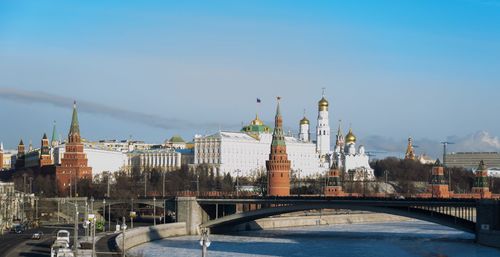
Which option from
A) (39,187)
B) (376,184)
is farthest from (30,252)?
(376,184)

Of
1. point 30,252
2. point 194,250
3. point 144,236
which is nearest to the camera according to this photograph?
point 30,252

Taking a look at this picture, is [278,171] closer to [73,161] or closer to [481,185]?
[481,185]

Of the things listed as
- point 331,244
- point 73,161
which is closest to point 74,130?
point 73,161

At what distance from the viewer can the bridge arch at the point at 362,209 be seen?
88.4 metres

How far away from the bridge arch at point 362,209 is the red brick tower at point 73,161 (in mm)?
54212

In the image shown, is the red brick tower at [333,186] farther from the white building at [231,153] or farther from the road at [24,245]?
the road at [24,245]

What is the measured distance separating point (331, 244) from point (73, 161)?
2985 inches

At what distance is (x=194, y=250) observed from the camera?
79500 mm

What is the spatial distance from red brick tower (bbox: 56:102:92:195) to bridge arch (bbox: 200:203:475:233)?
54.2 m

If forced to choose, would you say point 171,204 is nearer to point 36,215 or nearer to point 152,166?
point 36,215

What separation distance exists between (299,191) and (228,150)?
121 ft

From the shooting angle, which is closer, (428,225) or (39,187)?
(428,225)

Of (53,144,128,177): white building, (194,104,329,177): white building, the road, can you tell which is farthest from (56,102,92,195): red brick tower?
the road

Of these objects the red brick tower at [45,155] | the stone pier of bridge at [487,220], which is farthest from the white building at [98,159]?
the stone pier of bridge at [487,220]
